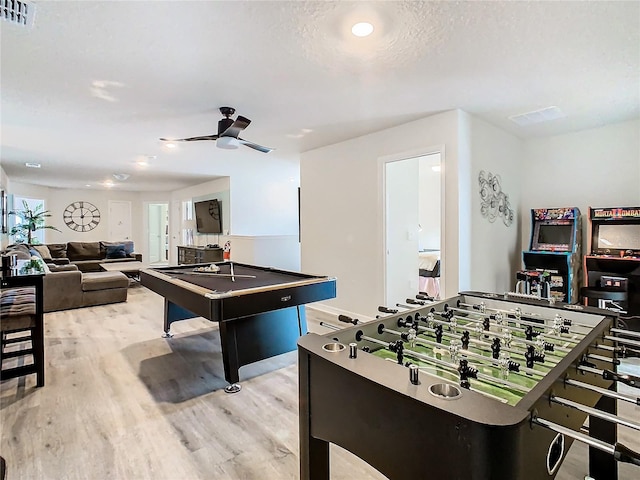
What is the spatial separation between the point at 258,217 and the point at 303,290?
5266 millimetres

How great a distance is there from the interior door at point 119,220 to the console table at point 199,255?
3.42 m

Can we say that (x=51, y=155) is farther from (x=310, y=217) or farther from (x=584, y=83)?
(x=584, y=83)

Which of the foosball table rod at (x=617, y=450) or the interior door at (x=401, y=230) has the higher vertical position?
A: the interior door at (x=401, y=230)

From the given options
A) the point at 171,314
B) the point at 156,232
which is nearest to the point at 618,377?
the point at 171,314

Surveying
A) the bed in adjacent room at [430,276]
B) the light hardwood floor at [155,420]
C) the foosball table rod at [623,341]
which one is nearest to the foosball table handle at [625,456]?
the foosball table rod at [623,341]

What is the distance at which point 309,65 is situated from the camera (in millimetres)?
2477

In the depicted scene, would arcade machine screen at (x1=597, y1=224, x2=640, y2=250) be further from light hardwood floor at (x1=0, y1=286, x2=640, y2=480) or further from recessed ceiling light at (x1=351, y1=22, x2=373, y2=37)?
recessed ceiling light at (x1=351, y1=22, x2=373, y2=37)

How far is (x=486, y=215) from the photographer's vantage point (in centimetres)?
388

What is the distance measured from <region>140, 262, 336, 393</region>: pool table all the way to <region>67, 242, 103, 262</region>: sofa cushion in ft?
21.7

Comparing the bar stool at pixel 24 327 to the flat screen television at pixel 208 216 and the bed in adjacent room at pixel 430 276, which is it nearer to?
the bed in adjacent room at pixel 430 276

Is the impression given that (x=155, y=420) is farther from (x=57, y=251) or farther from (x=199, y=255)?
(x=57, y=251)

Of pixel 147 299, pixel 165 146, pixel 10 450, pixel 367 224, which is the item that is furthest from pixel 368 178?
pixel 147 299

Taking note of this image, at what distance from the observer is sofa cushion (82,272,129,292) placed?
5.26 m

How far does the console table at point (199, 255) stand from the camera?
25.0ft
